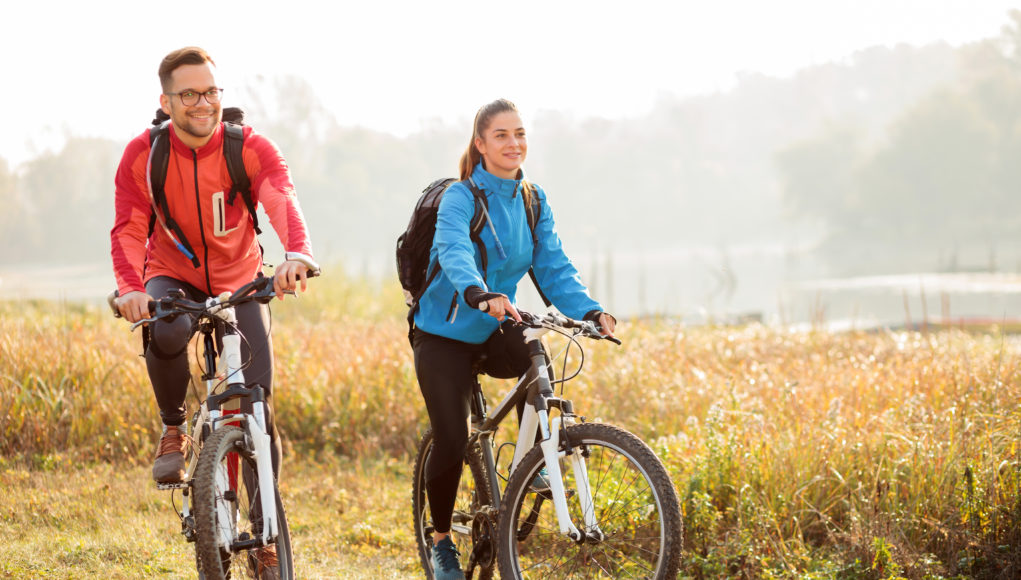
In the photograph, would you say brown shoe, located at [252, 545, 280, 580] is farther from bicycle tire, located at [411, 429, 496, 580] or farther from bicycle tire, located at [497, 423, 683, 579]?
bicycle tire, located at [497, 423, 683, 579]

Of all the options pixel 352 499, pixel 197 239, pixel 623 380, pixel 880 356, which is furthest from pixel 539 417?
pixel 880 356

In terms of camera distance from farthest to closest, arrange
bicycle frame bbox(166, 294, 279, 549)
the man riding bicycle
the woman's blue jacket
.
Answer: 1. the man riding bicycle
2. the woman's blue jacket
3. bicycle frame bbox(166, 294, 279, 549)

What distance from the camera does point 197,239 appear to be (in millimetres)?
3734

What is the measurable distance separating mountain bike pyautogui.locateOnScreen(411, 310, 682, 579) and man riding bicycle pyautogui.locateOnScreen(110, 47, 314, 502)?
82 centimetres

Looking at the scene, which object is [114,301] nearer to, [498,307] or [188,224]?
[188,224]

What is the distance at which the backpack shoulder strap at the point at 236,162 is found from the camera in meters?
3.71

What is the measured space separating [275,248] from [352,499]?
3047 inches

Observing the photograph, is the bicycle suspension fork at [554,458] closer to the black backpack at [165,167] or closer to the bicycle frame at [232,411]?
the bicycle frame at [232,411]

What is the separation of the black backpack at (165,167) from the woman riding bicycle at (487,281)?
86cm

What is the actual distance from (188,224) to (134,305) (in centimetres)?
57

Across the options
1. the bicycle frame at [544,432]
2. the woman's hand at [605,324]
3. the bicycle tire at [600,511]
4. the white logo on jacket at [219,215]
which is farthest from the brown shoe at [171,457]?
the woman's hand at [605,324]

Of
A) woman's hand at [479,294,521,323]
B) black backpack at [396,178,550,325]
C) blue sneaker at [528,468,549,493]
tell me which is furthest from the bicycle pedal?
woman's hand at [479,294,521,323]

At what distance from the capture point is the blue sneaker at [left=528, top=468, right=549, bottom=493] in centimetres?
340

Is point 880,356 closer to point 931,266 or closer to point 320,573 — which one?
point 320,573
